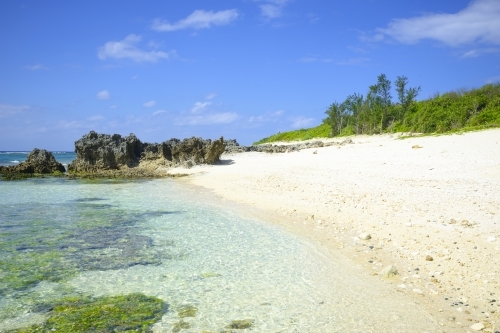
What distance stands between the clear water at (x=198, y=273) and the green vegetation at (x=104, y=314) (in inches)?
8.3

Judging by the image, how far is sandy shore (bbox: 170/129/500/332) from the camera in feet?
20.2

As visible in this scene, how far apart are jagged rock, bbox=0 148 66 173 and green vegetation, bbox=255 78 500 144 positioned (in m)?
32.8

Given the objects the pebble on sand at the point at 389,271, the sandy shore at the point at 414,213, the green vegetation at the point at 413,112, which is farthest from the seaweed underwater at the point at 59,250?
the green vegetation at the point at 413,112

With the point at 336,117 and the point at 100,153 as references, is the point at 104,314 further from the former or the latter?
the point at 336,117

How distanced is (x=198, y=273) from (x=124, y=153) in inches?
1035

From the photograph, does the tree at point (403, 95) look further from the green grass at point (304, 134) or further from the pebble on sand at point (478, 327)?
the pebble on sand at point (478, 327)

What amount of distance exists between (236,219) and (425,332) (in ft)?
25.2

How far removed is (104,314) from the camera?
566cm

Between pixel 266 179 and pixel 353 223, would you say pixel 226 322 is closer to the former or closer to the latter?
pixel 353 223

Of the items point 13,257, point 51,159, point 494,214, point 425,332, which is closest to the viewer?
point 425,332

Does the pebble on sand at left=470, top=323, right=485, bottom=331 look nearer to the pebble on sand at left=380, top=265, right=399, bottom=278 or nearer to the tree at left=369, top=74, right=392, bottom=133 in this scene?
the pebble on sand at left=380, top=265, right=399, bottom=278

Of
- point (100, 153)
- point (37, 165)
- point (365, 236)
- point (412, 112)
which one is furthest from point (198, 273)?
point (412, 112)

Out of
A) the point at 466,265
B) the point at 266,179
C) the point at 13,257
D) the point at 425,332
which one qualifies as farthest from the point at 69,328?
the point at 266,179

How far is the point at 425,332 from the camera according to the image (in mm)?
5008
